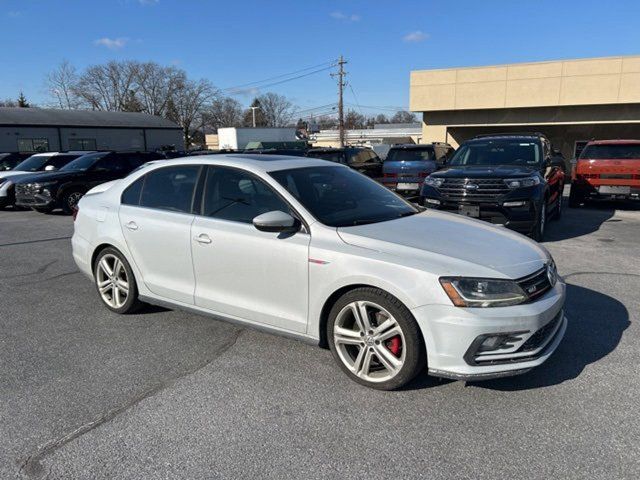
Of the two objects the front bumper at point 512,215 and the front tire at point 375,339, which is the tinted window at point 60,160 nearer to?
the front bumper at point 512,215

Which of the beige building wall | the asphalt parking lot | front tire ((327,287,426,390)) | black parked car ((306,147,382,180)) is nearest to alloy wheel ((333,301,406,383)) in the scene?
front tire ((327,287,426,390))

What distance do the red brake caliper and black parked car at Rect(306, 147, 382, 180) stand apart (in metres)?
12.2

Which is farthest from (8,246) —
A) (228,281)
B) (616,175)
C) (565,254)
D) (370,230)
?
(616,175)

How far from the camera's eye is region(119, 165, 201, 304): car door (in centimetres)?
436

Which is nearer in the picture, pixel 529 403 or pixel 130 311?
pixel 529 403

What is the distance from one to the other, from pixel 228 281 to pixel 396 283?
1490 millimetres

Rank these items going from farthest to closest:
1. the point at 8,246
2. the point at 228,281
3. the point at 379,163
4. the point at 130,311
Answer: the point at 379,163 → the point at 8,246 → the point at 130,311 → the point at 228,281

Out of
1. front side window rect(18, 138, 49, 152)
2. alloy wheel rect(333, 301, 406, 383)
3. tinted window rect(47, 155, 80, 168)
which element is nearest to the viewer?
alloy wheel rect(333, 301, 406, 383)

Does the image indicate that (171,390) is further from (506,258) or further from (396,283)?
(506,258)

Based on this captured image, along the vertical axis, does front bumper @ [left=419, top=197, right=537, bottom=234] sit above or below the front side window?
below

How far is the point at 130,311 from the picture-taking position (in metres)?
5.00

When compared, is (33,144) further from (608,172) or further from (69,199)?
(608,172)

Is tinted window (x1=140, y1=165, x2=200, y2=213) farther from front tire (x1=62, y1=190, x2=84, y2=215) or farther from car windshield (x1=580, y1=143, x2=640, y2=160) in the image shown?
car windshield (x1=580, y1=143, x2=640, y2=160)

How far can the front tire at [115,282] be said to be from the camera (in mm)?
4883
